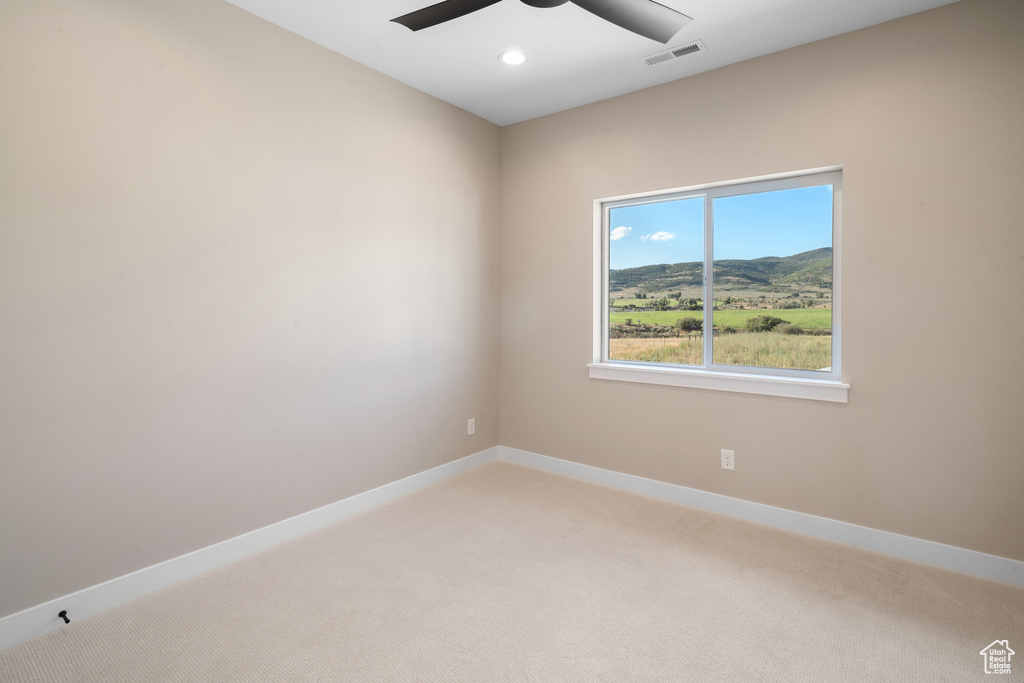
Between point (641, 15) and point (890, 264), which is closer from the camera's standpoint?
point (641, 15)

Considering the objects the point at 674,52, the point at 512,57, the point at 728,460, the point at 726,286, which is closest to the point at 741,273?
the point at 726,286

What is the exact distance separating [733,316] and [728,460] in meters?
0.86

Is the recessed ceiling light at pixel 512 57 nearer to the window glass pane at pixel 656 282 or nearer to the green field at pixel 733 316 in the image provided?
the window glass pane at pixel 656 282

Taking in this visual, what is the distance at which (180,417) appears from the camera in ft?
7.55

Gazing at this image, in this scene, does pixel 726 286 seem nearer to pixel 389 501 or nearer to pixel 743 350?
pixel 743 350

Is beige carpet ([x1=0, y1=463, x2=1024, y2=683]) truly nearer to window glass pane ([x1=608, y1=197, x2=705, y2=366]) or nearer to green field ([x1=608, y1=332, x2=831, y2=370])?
green field ([x1=608, y1=332, x2=831, y2=370])

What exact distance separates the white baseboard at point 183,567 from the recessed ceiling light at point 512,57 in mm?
2579

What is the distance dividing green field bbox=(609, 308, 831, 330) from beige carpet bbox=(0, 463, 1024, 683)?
117cm

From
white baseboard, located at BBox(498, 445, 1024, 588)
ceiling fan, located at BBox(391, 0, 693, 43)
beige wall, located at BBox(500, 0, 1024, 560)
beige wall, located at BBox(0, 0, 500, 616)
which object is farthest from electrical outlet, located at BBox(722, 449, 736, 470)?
ceiling fan, located at BBox(391, 0, 693, 43)

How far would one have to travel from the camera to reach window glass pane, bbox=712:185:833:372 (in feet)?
9.37

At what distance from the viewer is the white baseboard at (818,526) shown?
2.32m

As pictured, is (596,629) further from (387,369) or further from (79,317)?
(79,317)

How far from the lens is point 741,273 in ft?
10.3

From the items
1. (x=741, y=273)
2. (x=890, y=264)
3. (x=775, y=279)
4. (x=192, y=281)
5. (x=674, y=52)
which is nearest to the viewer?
(x=192, y=281)
